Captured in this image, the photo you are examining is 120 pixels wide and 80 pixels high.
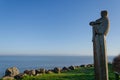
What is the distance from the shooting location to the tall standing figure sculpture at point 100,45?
10.0m

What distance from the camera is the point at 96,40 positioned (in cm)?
1029

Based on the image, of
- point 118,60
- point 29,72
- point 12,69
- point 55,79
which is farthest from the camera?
point 12,69

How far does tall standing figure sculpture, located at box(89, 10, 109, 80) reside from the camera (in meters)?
10.0

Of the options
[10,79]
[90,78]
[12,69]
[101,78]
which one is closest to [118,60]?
[101,78]

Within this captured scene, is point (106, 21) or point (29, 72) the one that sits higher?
point (106, 21)

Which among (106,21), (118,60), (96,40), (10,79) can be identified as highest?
(106,21)

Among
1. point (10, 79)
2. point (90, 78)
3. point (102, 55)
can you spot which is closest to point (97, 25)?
point (102, 55)

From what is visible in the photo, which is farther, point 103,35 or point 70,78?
point 70,78

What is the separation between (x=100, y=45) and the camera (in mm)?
10156

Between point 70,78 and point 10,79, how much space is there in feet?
15.3

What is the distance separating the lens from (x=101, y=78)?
10125 mm

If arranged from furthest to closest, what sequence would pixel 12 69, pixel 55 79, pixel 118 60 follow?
1. pixel 12 69
2. pixel 55 79
3. pixel 118 60

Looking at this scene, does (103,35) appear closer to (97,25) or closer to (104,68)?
(97,25)

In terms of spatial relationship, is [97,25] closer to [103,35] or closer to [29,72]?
[103,35]
